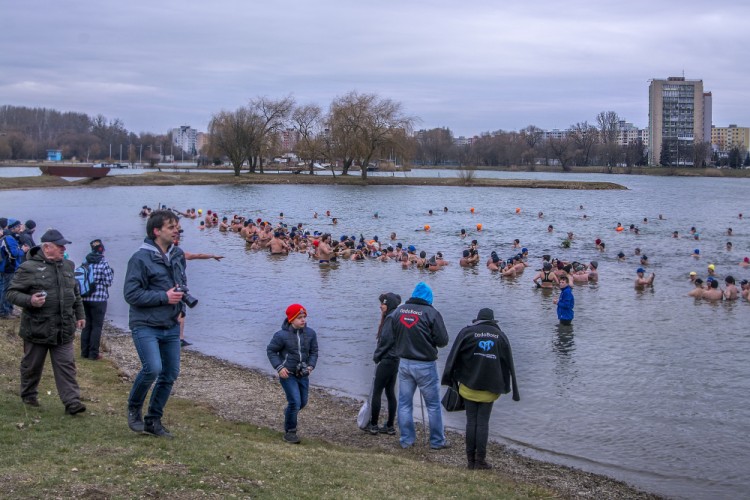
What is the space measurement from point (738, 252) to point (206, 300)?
25948 mm

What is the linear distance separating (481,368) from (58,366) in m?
4.36

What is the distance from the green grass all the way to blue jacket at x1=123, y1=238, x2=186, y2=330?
1.19 m

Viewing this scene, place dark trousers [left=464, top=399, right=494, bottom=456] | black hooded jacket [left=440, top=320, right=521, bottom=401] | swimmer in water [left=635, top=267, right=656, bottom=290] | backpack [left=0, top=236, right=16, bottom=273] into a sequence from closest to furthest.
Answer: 1. black hooded jacket [left=440, top=320, right=521, bottom=401]
2. dark trousers [left=464, top=399, right=494, bottom=456]
3. backpack [left=0, top=236, right=16, bottom=273]
4. swimmer in water [left=635, top=267, right=656, bottom=290]

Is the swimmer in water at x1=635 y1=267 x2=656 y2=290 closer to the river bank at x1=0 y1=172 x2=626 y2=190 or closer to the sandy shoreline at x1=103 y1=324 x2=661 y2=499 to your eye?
the sandy shoreline at x1=103 y1=324 x2=661 y2=499

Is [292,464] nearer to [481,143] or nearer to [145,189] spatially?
[145,189]

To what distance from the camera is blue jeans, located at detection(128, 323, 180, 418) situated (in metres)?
7.09

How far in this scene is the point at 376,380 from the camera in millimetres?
9594

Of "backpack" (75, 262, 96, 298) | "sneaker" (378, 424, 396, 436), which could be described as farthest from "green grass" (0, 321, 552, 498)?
"backpack" (75, 262, 96, 298)

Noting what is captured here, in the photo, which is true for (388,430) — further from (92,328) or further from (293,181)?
(293,181)

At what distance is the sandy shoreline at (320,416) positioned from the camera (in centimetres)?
881

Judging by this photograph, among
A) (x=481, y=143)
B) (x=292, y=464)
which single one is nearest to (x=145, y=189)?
(x=292, y=464)

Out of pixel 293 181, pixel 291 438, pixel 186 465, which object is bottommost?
pixel 291 438

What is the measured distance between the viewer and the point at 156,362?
7.12 metres

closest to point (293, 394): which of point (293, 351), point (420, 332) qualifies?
point (293, 351)
